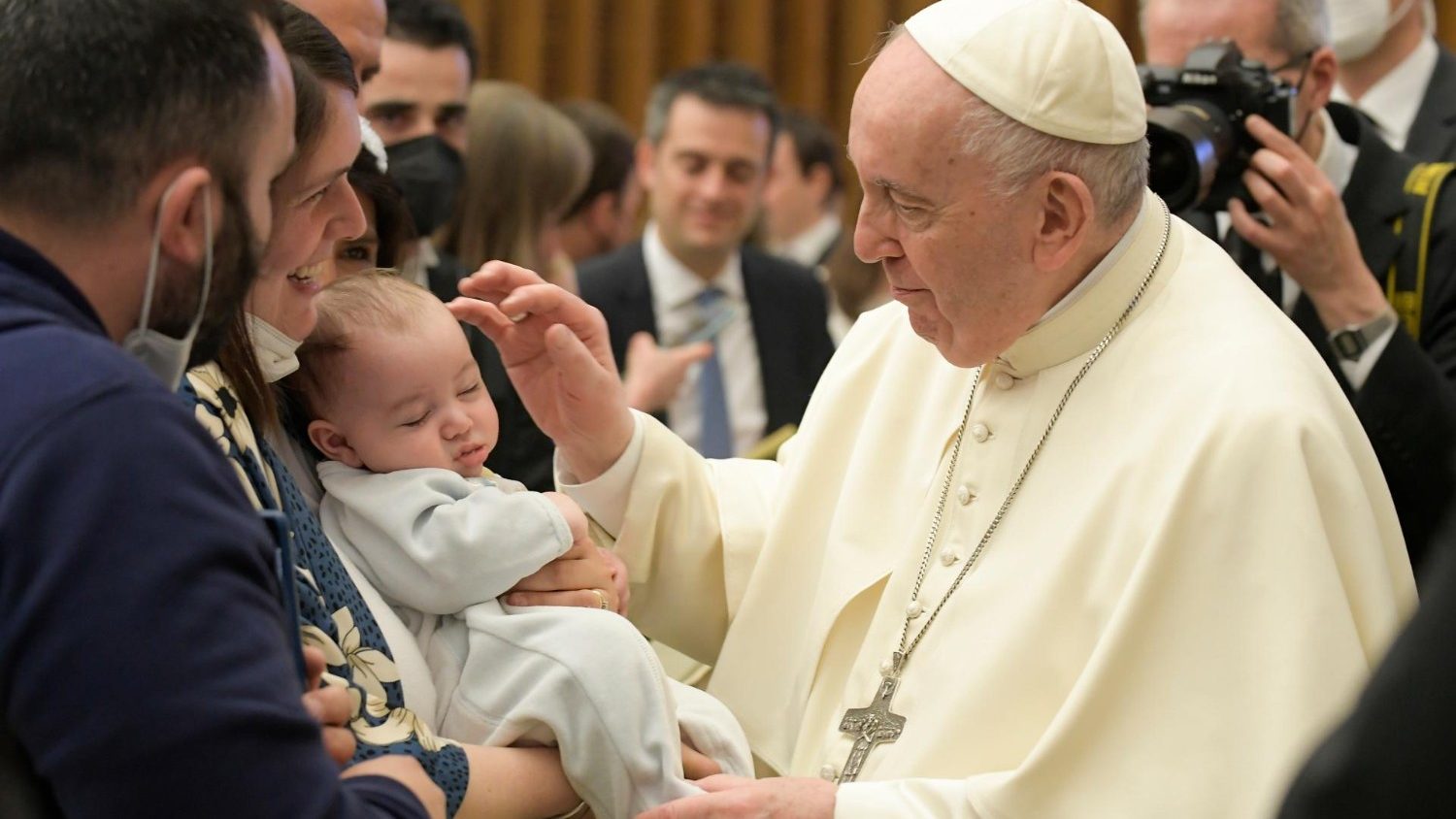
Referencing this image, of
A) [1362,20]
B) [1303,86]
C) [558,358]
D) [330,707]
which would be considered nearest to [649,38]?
[1362,20]

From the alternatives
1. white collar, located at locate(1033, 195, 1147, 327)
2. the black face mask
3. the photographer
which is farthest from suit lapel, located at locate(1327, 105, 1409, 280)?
the black face mask

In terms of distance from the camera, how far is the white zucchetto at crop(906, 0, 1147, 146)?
7.11ft

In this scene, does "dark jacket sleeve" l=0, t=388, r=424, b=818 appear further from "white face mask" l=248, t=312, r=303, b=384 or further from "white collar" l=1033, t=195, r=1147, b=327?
"white collar" l=1033, t=195, r=1147, b=327

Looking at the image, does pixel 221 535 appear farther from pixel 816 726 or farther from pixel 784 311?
pixel 784 311

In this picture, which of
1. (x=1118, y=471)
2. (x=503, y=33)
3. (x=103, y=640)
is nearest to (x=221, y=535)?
(x=103, y=640)

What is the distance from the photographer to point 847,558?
2.47 meters

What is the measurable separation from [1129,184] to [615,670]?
0.93m

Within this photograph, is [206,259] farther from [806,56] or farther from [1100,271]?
[806,56]

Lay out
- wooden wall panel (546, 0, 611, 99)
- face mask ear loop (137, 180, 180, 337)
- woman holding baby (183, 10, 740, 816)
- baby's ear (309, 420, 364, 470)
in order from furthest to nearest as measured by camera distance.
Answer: wooden wall panel (546, 0, 611, 99), baby's ear (309, 420, 364, 470), woman holding baby (183, 10, 740, 816), face mask ear loop (137, 180, 180, 337)

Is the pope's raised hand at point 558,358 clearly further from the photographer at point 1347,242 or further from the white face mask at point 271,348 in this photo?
the photographer at point 1347,242

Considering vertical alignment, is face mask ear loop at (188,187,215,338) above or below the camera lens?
above

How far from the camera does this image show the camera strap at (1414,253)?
3.01 metres

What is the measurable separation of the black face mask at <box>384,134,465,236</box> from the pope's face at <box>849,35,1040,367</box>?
134cm

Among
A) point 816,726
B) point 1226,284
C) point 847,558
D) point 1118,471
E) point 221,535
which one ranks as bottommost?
point 816,726
